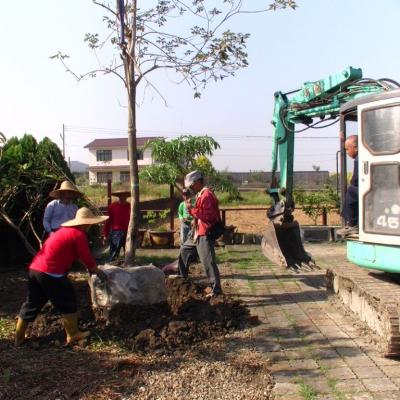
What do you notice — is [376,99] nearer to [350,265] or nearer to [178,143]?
[350,265]

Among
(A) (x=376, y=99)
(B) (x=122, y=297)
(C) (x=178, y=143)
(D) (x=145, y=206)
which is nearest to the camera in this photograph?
(A) (x=376, y=99)

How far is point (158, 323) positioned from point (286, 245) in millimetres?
4074

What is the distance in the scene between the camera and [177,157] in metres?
15.5

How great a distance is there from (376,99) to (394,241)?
4.95 ft

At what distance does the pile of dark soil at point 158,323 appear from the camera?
5.57 m

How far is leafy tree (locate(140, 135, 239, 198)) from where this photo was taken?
1545 cm

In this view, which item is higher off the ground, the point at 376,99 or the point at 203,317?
the point at 376,99

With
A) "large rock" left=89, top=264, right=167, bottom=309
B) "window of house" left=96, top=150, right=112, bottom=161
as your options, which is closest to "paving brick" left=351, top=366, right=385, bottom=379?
"large rock" left=89, top=264, right=167, bottom=309

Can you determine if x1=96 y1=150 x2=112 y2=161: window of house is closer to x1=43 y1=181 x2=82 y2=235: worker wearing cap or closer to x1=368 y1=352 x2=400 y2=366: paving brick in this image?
x1=43 y1=181 x2=82 y2=235: worker wearing cap

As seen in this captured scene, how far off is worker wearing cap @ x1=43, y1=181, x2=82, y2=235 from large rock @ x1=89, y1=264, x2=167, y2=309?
157cm

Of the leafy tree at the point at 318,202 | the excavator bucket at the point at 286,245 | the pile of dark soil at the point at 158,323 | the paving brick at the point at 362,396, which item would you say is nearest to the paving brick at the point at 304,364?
the paving brick at the point at 362,396

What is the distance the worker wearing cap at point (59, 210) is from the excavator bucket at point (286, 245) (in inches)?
135

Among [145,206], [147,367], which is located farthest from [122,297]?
[145,206]

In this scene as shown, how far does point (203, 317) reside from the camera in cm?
626
